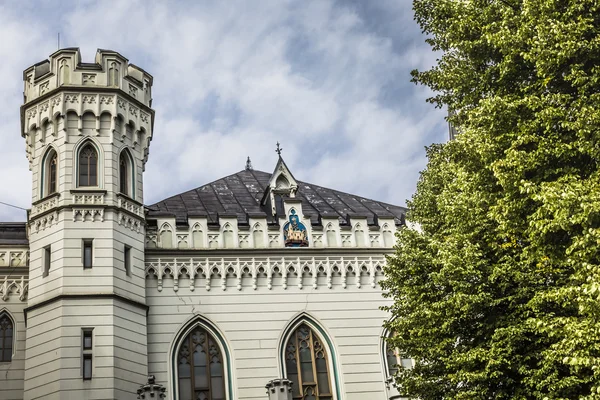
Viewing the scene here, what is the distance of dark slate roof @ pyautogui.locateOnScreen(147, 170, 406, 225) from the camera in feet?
87.3

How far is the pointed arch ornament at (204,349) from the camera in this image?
22.6 metres

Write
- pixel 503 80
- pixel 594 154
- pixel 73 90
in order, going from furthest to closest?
1. pixel 73 90
2. pixel 503 80
3. pixel 594 154

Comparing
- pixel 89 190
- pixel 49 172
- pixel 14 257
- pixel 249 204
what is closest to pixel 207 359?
pixel 89 190

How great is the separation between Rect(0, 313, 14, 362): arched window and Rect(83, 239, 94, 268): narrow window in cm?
312

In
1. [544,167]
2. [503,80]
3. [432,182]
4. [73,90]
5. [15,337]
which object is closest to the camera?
[544,167]

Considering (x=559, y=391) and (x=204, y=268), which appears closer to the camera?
(x=559, y=391)

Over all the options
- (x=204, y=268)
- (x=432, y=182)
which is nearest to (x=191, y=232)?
(x=204, y=268)

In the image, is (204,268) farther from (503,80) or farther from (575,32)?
(575,32)

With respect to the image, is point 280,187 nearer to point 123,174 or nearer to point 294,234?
point 294,234

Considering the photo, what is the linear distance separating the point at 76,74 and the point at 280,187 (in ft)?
26.2

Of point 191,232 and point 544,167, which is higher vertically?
point 191,232

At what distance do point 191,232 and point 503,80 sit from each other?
38.0 feet

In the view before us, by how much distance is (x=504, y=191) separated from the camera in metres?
16.8

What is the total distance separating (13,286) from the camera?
23.5 meters
